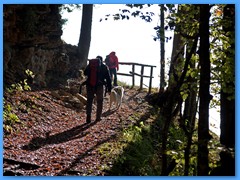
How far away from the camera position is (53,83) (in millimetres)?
7672

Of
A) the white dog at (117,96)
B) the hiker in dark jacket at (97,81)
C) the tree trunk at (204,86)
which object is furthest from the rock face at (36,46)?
the tree trunk at (204,86)

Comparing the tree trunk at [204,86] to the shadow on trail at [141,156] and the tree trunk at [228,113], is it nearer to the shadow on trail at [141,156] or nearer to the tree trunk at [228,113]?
the tree trunk at [228,113]

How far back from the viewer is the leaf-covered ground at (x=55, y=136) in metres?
4.07

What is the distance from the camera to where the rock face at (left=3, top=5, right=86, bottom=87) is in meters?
6.14

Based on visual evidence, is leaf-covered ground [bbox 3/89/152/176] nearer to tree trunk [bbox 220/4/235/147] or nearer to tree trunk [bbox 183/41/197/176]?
tree trunk [bbox 183/41/197/176]

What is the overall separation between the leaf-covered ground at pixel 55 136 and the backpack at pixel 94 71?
0.68 metres

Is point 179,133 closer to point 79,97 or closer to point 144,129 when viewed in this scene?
point 144,129

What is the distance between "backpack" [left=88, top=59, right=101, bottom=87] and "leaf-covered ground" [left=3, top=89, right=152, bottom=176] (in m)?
0.68

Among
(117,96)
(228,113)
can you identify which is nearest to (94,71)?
(117,96)

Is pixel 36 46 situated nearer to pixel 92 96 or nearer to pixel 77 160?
pixel 92 96

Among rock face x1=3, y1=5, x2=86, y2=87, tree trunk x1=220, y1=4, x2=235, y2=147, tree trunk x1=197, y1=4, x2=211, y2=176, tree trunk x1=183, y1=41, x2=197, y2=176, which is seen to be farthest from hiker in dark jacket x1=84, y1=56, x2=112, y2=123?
tree trunk x1=197, y1=4, x2=211, y2=176

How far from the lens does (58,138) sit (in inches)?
209

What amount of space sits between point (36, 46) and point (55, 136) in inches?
104

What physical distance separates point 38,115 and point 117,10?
2.57 metres
